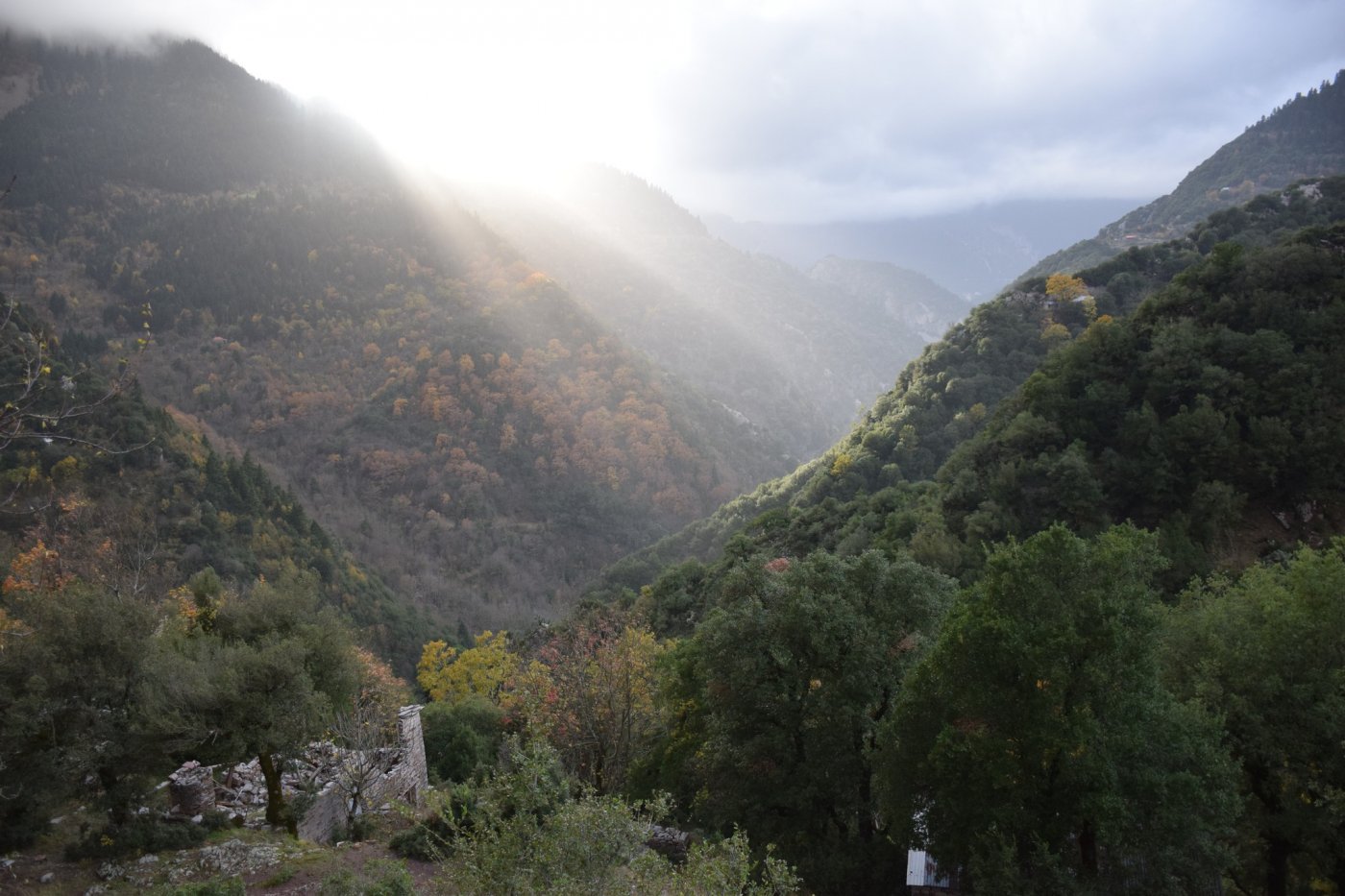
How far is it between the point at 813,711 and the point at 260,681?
12018 millimetres

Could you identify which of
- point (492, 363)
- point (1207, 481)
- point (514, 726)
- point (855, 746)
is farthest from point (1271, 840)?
point (492, 363)

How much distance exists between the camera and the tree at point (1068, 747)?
11.6 meters

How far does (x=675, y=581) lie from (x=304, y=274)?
311 ft

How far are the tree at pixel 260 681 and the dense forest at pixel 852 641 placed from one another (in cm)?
A: 9

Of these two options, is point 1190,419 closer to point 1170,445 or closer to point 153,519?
point 1170,445

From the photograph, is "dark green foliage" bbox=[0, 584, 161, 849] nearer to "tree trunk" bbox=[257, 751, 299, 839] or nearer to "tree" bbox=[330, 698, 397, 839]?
"tree trunk" bbox=[257, 751, 299, 839]

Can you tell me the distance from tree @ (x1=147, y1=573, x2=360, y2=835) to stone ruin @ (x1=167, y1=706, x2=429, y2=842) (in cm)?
68

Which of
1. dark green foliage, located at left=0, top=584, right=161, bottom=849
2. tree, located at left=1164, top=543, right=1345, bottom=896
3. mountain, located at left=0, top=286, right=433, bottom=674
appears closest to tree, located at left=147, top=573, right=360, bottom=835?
dark green foliage, located at left=0, top=584, right=161, bottom=849

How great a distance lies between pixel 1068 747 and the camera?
11523 millimetres

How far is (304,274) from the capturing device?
371 ft

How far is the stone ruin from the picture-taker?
17.2 m

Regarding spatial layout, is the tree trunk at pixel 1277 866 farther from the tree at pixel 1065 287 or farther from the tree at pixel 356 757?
the tree at pixel 1065 287

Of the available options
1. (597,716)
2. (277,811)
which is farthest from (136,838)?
(597,716)

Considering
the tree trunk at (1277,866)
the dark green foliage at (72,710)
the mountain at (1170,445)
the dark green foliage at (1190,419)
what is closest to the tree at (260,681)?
the dark green foliage at (72,710)
